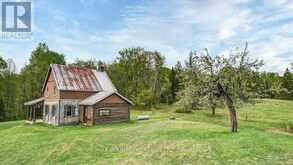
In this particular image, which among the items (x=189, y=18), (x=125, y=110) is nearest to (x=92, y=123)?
(x=125, y=110)

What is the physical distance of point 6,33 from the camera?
2342 cm

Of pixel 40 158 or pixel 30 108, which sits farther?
pixel 30 108

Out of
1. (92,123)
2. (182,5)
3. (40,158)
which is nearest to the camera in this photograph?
(40,158)

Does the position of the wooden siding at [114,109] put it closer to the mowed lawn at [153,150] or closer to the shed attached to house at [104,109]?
the shed attached to house at [104,109]

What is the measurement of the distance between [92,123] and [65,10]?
12700 mm

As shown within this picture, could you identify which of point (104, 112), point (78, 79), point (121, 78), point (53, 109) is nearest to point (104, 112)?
point (104, 112)

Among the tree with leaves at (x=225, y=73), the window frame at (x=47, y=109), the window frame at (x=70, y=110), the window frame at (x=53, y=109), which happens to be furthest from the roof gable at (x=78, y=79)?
the tree with leaves at (x=225, y=73)

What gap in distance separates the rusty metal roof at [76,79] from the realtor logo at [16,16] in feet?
24.0

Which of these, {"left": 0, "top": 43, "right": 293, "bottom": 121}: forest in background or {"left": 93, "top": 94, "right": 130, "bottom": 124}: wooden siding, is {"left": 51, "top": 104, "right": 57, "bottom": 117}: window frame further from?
{"left": 0, "top": 43, "right": 293, "bottom": 121}: forest in background

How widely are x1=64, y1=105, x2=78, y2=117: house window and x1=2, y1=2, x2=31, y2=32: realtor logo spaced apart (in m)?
9.90

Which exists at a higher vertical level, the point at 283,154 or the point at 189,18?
the point at 189,18

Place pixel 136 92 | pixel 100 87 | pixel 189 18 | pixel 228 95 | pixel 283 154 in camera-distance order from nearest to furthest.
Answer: pixel 283 154, pixel 228 95, pixel 189 18, pixel 100 87, pixel 136 92

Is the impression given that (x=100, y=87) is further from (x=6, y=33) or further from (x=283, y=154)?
(x=283, y=154)

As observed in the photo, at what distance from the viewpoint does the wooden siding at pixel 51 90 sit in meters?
29.2
